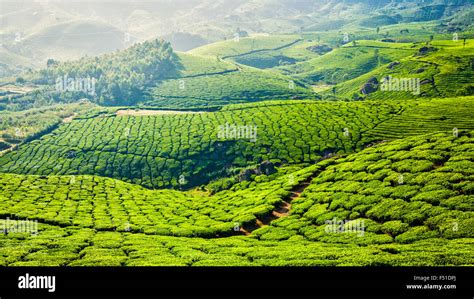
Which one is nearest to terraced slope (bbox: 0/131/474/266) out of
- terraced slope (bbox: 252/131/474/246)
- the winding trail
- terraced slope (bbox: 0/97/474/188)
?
terraced slope (bbox: 252/131/474/246)

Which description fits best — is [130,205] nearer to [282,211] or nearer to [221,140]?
[282,211]

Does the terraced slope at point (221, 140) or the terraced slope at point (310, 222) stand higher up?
the terraced slope at point (221, 140)

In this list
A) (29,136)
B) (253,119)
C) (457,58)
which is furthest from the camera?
(457,58)

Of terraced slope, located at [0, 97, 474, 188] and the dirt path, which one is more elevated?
terraced slope, located at [0, 97, 474, 188]

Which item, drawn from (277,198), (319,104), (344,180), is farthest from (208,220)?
(319,104)

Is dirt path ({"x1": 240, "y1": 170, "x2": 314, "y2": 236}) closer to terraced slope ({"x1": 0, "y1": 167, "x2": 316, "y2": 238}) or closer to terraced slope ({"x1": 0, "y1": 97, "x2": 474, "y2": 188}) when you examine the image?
terraced slope ({"x1": 0, "y1": 167, "x2": 316, "y2": 238})

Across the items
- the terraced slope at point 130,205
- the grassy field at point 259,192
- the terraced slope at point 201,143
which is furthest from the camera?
the terraced slope at point 201,143

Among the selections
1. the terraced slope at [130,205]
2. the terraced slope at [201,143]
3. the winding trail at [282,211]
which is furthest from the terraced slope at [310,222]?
the terraced slope at [201,143]

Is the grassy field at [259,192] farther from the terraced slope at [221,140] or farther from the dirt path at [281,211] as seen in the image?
the terraced slope at [221,140]

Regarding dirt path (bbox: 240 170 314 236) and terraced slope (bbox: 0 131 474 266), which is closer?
terraced slope (bbox: 0 131 474 266)

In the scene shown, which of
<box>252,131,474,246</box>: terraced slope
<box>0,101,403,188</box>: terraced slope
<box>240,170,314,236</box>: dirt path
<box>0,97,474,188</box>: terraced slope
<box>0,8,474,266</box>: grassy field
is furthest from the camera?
<box>0,101,403,188</box>: terraced slope
